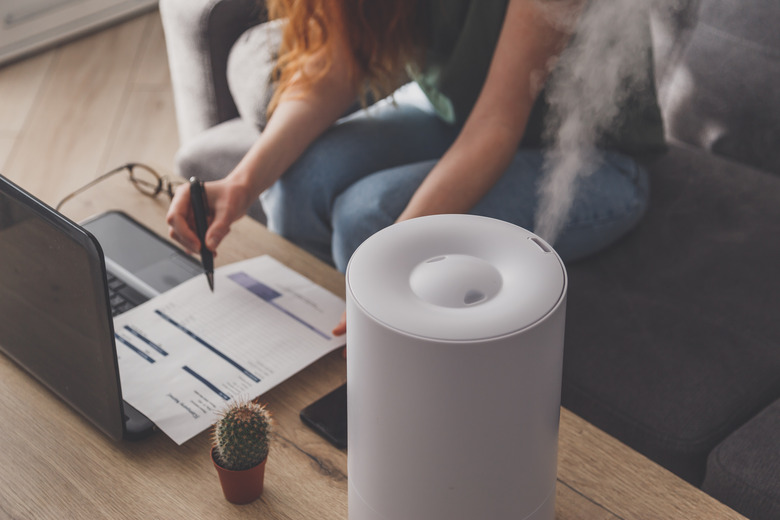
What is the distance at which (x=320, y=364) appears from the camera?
0.88m

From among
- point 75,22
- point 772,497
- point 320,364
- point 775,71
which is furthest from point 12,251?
point 75,22

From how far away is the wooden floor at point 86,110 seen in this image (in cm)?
238

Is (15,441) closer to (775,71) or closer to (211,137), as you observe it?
(211,137)

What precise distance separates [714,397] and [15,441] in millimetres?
822

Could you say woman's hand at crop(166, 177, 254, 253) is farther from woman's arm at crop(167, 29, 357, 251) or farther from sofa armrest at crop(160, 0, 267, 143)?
sofa armrest at crop(160, 0, 267, 143)

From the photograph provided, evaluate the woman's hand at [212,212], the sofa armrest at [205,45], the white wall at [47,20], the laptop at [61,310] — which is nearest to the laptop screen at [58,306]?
the laptop at [61,310]

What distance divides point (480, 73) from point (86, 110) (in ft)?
5.94

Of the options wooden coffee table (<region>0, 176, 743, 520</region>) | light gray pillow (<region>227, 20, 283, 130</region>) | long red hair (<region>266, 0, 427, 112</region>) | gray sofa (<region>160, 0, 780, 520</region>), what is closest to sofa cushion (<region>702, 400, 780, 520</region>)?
gray sofa (<region>160, 0, 780, 520</region>)

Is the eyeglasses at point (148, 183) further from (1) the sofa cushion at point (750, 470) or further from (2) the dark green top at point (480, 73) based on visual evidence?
(1) the sofa cushion at point (750, 470)

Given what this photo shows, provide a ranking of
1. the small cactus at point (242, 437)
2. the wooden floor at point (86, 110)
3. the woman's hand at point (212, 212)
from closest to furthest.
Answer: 1. the small cactus at point (242, 437)
2. the woman's hand at point (212, 212)
3. the wooden floor at point (86, 110)

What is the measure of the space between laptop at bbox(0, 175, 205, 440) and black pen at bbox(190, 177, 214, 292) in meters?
0.18

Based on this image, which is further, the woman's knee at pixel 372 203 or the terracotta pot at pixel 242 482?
the woman's knee at pixel 372 203

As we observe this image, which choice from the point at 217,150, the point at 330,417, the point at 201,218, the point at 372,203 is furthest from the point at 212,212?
the point at 217,150

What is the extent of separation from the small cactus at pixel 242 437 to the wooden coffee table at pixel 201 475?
6cm
